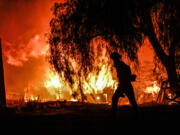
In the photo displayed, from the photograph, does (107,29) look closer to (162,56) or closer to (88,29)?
(88,29)

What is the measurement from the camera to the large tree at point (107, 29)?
7.93 meters

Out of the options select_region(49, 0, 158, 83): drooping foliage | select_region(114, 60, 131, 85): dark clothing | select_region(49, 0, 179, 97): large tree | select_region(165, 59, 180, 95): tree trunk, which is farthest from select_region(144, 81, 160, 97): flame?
select_region(114, 60, 131, 85): dark clothing

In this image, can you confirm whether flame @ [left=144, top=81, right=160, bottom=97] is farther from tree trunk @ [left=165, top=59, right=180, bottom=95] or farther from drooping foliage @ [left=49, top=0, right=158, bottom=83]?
drooping foliage @ [left=49, top=0, right=158, bottom=83]

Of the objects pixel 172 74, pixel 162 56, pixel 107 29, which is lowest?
pixel 172 74

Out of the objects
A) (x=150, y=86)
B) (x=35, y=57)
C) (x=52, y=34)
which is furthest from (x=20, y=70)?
(x=52, y=34)

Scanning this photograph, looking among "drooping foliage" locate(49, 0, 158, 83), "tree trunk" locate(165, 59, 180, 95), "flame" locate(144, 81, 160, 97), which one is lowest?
"flame" locate(144, 81, 160, 97)

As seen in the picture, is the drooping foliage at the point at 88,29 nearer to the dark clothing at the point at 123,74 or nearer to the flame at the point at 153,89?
the dark clothing at the point at 123,74

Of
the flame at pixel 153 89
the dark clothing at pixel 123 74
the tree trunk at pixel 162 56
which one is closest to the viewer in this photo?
the dark clothing at pixel 123 74

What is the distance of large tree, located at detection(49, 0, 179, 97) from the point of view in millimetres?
7926

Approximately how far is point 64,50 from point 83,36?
1.15 meters

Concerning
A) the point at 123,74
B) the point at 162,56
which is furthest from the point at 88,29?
the point at 123,74

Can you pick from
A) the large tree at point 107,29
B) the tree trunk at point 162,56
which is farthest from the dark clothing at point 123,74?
the tree trunk at point 162,56

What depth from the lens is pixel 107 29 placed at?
843 centimetres

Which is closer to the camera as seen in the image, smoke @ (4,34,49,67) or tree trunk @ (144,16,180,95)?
tree trunk @ (144,16,180,95)
